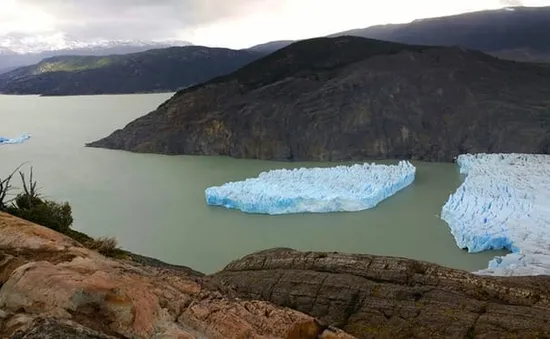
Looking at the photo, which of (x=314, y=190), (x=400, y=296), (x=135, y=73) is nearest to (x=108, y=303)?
(x=400, y=296)

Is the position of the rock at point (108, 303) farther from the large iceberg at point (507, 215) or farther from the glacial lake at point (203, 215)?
the glacial lake at point (203, 215)

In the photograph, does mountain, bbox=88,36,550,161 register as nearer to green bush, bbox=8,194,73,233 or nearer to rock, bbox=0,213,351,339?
green bush, bbox=8,194,73,233

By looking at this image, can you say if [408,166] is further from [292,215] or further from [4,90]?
[4,90]

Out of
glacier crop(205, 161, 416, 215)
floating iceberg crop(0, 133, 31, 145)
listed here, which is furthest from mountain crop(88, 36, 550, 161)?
glacier crop(205, 161, 416, 215)

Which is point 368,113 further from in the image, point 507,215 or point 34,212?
point 34,212

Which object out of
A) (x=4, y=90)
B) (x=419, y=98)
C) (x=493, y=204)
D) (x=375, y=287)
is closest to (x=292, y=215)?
(x=493, y=204)

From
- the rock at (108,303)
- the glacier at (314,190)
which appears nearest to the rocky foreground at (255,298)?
the rock at (108,303)
